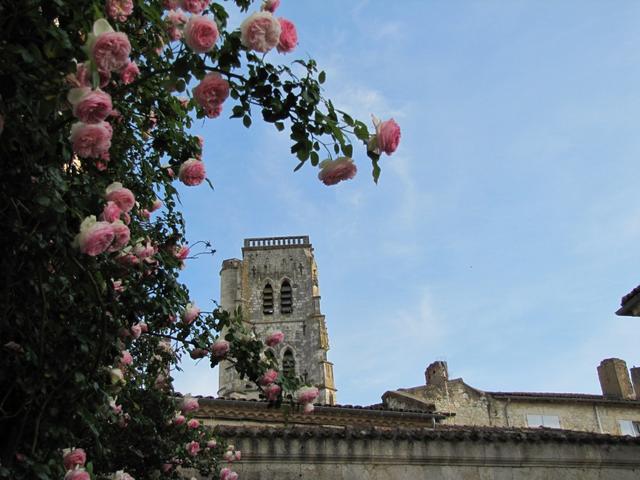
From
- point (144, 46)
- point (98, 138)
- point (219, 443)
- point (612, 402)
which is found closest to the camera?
point (98, 138)

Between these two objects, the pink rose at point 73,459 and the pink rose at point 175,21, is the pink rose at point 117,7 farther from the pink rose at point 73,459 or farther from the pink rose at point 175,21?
the pink rose at point 73,459

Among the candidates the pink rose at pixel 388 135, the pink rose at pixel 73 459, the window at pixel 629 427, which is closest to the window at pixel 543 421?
the window at pixel 629 427

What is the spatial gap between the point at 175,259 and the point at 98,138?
314 cm

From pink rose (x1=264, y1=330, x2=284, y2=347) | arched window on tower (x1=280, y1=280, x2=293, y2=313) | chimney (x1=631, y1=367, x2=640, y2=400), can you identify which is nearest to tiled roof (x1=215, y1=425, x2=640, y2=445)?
pink rose (x1=264, y1=330, x2=284, y2=347)

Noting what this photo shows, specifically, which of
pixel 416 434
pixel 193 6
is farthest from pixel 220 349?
pixel 416 434

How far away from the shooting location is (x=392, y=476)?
9.67 m

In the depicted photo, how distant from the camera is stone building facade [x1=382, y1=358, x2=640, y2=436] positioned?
26.3 metres

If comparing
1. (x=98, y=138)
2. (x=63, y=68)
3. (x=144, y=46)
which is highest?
(x=144, y=46)

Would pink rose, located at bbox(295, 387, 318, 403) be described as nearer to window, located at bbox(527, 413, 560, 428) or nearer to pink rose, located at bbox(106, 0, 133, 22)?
pink rose, located at bbox(106, 0, 133, 22)

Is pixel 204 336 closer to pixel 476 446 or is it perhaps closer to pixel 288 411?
pixel 288 411

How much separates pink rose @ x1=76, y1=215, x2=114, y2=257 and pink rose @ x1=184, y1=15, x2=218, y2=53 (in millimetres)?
812

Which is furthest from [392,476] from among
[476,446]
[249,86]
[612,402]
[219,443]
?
[612,402]

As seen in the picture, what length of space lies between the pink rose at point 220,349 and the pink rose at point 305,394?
0.66 m

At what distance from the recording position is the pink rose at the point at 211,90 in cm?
288
